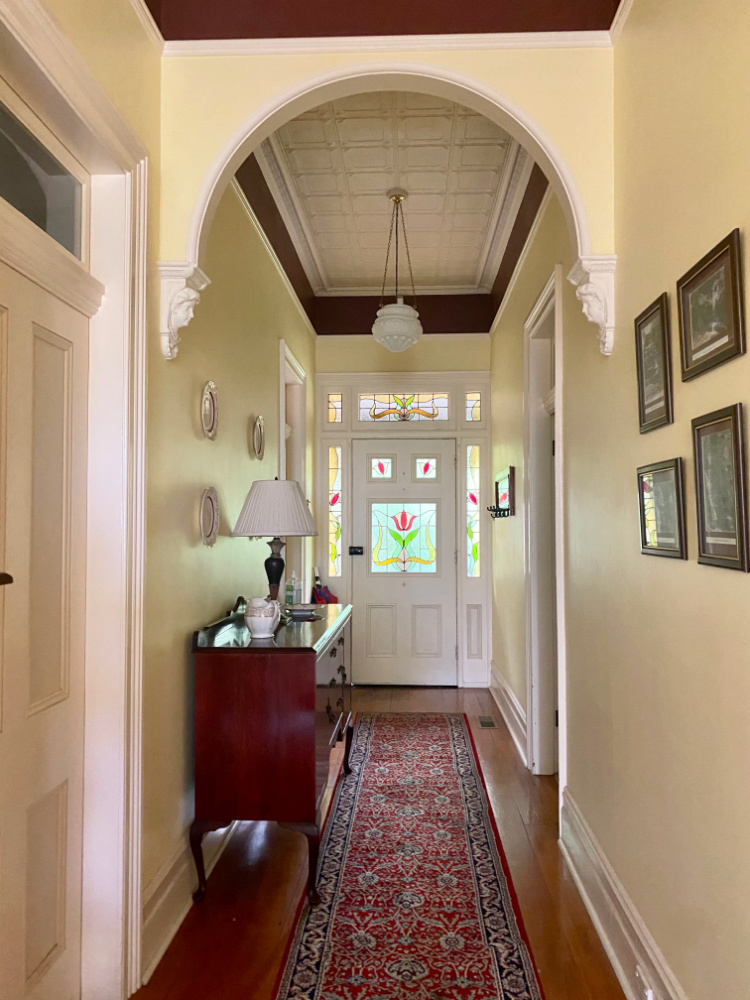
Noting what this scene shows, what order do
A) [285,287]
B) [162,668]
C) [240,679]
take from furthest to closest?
1. [285,287]
2. [240,679]
3. [162,668]

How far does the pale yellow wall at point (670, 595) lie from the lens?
4.42 ft

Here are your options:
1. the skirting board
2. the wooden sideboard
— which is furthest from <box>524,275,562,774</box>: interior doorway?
the wooden sideboard

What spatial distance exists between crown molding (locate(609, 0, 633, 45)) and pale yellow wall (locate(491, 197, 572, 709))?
85 centimetres

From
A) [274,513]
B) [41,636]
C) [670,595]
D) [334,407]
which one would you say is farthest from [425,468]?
[41,636]

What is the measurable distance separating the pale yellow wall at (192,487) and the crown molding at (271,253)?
5 centimetres

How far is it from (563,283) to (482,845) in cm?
241

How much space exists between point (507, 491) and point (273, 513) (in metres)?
2.19

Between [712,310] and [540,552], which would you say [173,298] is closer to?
[712,310]

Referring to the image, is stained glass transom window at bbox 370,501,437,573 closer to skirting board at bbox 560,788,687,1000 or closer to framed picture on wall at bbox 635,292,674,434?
skirting board at bbox 560,788,687,1000

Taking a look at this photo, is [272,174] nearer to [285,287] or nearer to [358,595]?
[285,287]

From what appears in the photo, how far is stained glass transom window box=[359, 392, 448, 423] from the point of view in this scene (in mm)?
5812

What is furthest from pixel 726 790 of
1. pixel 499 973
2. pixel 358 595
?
pixel 358 595

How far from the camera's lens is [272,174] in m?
3.73

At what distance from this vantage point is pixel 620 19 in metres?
2.15
